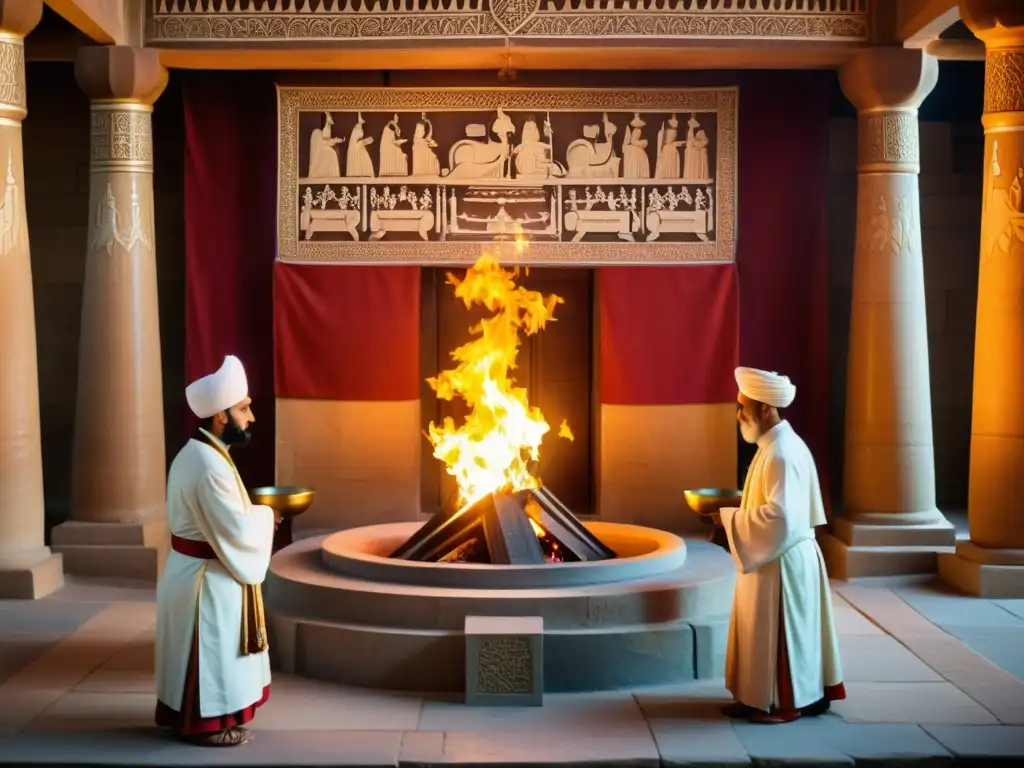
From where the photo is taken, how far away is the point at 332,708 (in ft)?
23.0

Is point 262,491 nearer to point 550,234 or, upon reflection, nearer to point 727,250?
point 550,234

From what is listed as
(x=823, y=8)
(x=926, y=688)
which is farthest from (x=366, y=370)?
(x=926, y=688)

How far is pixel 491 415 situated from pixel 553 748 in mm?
3677

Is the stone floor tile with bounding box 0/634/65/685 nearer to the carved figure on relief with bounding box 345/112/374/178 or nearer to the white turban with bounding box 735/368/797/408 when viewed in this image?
the white turban with bounding box 735/368/797/408

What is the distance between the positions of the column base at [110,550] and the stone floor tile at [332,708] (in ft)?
10.1

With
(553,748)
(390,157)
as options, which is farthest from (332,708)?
(390,157)

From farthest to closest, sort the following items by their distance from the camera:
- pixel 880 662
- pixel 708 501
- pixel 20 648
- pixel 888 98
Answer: pixel 888 98, pixel 708 501, pixel 20 648, pixel 880 662

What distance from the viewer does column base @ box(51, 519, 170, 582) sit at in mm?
10305

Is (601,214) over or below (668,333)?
over

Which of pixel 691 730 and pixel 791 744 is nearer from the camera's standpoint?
pixel 791 744

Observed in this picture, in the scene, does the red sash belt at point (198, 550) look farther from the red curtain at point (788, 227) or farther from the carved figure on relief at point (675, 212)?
the red curtain at point (788, 227)

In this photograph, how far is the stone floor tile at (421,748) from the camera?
20.2ft

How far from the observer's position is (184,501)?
643 cm

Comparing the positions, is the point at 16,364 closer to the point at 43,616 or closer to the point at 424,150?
the point at 43,616
